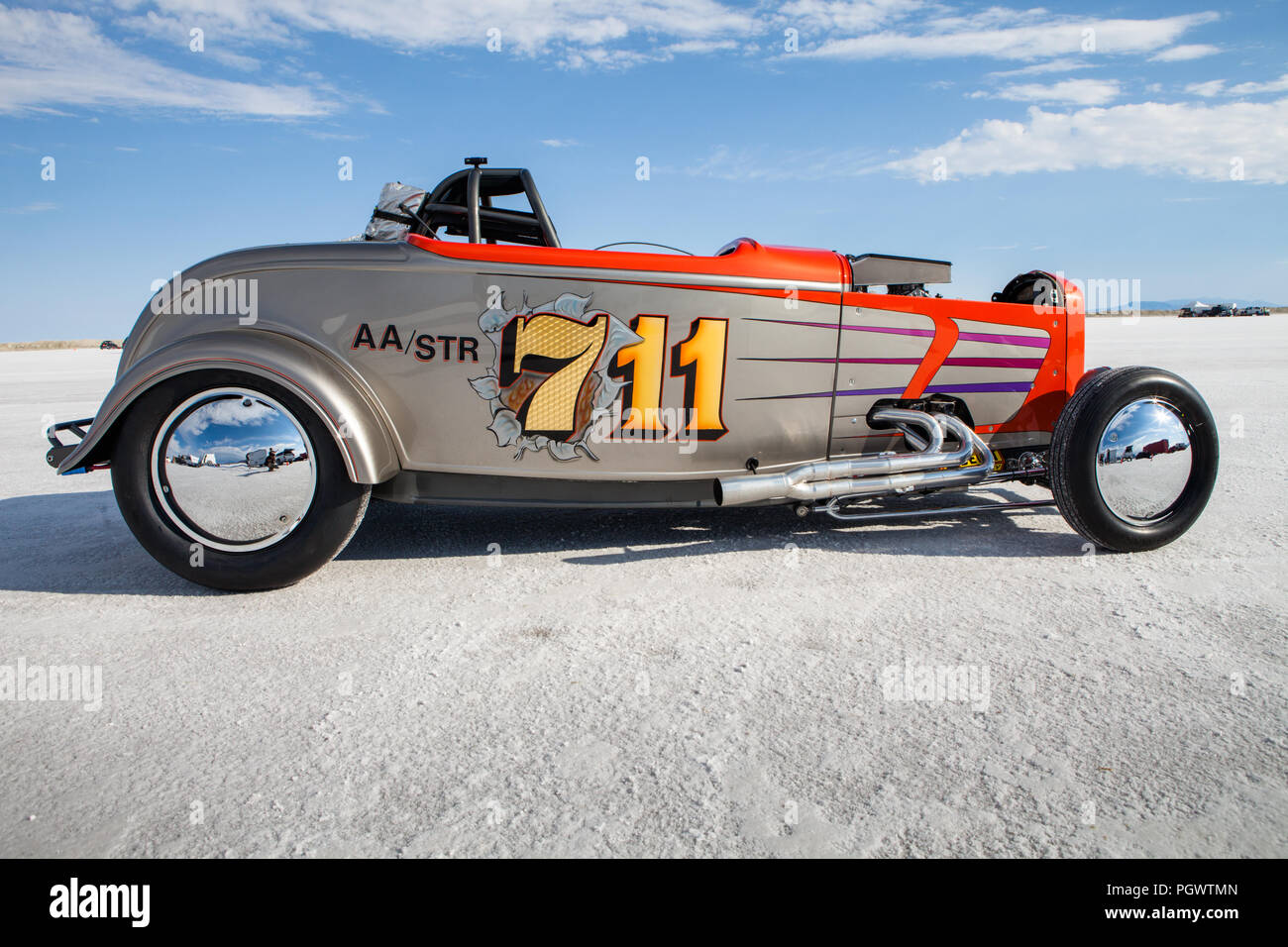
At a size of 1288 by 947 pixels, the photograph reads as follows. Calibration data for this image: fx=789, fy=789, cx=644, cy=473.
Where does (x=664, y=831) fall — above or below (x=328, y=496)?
below

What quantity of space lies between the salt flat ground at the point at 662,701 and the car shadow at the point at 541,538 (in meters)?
0.03

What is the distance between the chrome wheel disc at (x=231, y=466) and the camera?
3.21 metres

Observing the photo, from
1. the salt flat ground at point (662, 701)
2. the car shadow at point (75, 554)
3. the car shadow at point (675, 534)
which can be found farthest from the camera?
the car shadow at point (675, 534)

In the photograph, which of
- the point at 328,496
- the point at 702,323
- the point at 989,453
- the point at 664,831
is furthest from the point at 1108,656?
the point at 328,496

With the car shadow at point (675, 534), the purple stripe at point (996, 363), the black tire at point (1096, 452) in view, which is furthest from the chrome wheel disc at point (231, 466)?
the black tire at point (1096, 452)

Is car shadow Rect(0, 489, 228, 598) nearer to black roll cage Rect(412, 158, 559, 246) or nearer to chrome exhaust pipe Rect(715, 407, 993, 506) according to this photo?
black roll cage Rect(412, 158, 559, 246)

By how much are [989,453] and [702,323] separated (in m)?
1.56

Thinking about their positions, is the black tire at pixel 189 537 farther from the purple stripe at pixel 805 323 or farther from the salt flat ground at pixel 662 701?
the purple stripe at pixel 805 323

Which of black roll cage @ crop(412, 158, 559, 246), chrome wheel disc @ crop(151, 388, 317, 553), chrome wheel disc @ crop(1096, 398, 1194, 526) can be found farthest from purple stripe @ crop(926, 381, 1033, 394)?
chrome wheel disc @ crop(151, 388, 317, 553)

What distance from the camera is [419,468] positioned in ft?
A: 11.3

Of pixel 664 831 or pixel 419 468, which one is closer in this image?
pixel 664 831

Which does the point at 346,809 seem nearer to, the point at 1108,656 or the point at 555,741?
the point at 555,741
